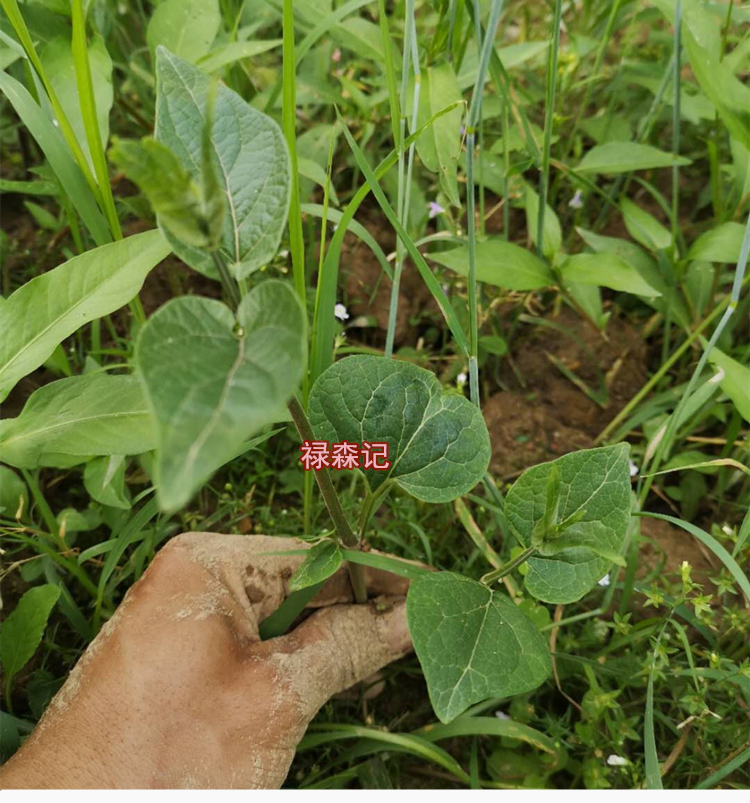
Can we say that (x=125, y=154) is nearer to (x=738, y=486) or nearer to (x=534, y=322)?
(x=534, y=322)

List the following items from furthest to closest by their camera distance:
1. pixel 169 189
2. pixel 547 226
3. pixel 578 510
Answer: pixel 547 226 → pixel 578 510 → pixel 169 189

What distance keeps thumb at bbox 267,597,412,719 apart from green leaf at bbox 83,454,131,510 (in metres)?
0.31

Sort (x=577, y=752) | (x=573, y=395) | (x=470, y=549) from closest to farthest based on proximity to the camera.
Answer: (x=577, y=752), (x=470, y=549), (x=573, y=395)

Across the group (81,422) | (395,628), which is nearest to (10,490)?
(81,422)

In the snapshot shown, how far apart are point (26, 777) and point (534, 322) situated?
3.87 ft

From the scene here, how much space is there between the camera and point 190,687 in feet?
3.21

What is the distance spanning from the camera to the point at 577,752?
1228 millimetres

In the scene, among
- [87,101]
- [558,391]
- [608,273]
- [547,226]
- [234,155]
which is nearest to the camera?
[234,155]

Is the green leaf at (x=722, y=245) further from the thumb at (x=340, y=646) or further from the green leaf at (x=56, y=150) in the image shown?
the green leaf at (x=56, y=150)

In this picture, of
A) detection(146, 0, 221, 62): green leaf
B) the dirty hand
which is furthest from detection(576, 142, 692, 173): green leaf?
the dirty hand

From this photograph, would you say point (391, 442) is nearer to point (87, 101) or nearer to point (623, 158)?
point (87, 101)

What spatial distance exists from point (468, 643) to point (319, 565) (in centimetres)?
20

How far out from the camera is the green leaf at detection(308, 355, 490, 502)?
92 centimetres

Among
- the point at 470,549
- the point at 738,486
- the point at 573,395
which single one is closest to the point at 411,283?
the point at 573,395
